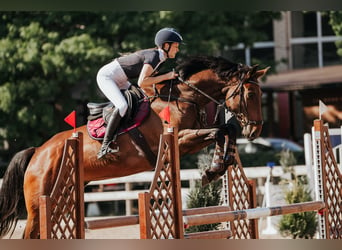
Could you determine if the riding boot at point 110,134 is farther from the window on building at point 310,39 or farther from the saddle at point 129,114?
the window on building at point 310,39

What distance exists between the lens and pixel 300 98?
2164cm

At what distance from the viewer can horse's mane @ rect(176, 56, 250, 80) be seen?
23.0 feet

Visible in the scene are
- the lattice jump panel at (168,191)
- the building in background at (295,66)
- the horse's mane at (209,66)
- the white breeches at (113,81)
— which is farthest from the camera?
the building in background at (295,66)

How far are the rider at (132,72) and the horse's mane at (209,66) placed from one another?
0.18 meters

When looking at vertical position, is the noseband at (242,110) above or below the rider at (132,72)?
below

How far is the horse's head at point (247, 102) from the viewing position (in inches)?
271

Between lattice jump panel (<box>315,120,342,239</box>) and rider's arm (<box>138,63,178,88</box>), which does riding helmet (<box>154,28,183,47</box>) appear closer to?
rider's arm (<box>138,63,178,88</box>)

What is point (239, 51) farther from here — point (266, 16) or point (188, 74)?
point (188, 74)

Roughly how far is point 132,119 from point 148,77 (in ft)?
1.38

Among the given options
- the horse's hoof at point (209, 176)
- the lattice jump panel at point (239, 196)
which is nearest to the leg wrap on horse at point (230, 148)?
the horse's hoof at point (209, 176)

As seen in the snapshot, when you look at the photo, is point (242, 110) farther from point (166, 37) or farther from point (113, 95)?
point (113, 95)

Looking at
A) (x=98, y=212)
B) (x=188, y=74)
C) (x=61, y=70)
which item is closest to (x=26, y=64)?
(x=61, y=70)

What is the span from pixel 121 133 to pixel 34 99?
8.18 metres

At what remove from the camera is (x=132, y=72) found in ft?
22.4
